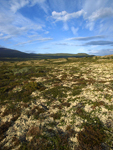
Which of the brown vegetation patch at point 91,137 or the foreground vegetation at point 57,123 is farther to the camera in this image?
the foreground vegetation at point 57,123

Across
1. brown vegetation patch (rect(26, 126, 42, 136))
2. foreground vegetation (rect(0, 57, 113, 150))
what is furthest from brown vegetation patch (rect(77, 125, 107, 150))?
brown vegetation patch (rect(26, 126, 42, 136))

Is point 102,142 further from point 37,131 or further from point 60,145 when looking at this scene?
point 37,131

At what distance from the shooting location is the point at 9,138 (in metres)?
7.69

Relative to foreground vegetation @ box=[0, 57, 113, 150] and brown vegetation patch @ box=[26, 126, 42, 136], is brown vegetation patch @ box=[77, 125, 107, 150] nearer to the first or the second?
foreground vegetation @ box=[0, 57, 113, 150]

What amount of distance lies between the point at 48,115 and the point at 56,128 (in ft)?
6.92

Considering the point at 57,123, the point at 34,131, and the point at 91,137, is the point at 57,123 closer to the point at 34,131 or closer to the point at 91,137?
the point at 34,131

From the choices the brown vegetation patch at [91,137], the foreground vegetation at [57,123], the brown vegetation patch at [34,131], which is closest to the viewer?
→ the brown vegetation patch at [91,137]

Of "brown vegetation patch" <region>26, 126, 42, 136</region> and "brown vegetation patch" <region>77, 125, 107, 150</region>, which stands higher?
"brown vegetation patch" <region>77, 125, 107, 150</region>

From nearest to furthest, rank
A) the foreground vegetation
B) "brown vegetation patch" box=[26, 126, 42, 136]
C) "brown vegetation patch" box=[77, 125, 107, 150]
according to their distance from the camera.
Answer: "brown vegetation patch" box=[77, 125, 107, 150]
the foreground vegetation
"brown vegetation patch" box=[26, 126, 42, 136]

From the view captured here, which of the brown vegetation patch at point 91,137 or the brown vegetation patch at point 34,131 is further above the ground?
the brown vegetation patch at point 91,137

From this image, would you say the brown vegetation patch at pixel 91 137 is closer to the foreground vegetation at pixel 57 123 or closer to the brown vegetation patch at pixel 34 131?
the foreground vegetation at pixel 57 123

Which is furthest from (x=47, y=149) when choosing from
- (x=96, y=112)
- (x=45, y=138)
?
(x=96, y=112)

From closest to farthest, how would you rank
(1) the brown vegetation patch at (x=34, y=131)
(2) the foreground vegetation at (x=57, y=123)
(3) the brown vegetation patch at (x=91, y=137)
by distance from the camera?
(3) the brown vegetation patch at (x=91, y=137), (2) the foreground vegetation at (x=57, y=123), (1) the brown vegetation patch at (x=34, y=131)

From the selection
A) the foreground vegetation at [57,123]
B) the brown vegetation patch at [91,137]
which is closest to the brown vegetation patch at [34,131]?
the foreground vegetation at [57,123]
